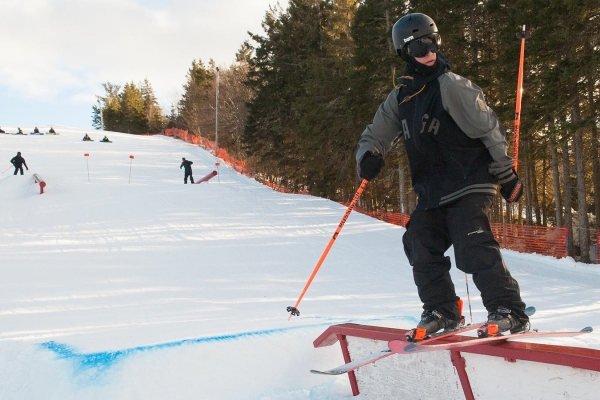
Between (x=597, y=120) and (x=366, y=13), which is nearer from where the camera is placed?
(x=597, y=120)

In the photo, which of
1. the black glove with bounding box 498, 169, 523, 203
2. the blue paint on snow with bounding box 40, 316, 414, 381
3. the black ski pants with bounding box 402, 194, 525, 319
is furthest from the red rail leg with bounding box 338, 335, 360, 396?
the black glove with bounding box 498, 169, 523, 203

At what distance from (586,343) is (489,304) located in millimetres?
2741

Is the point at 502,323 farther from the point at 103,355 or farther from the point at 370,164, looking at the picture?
the point at 103,355

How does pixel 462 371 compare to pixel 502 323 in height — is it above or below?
below

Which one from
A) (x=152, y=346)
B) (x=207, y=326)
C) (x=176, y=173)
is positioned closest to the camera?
(x=152, y=346)

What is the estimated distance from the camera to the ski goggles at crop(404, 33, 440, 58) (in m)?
2.80

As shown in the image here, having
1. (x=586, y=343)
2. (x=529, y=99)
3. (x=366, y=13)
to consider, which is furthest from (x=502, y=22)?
(x=586, y=343)

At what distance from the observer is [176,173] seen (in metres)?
25.3

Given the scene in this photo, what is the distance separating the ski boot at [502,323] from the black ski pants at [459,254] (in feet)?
0.11

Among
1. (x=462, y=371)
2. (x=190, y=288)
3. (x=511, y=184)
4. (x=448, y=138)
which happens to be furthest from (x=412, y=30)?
(x=190, y=288)

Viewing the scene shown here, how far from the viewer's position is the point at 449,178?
9.13 ft

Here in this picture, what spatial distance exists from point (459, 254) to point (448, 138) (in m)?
0.67

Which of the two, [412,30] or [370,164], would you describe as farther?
[370,164]

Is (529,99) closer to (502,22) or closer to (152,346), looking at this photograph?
(502,22)
